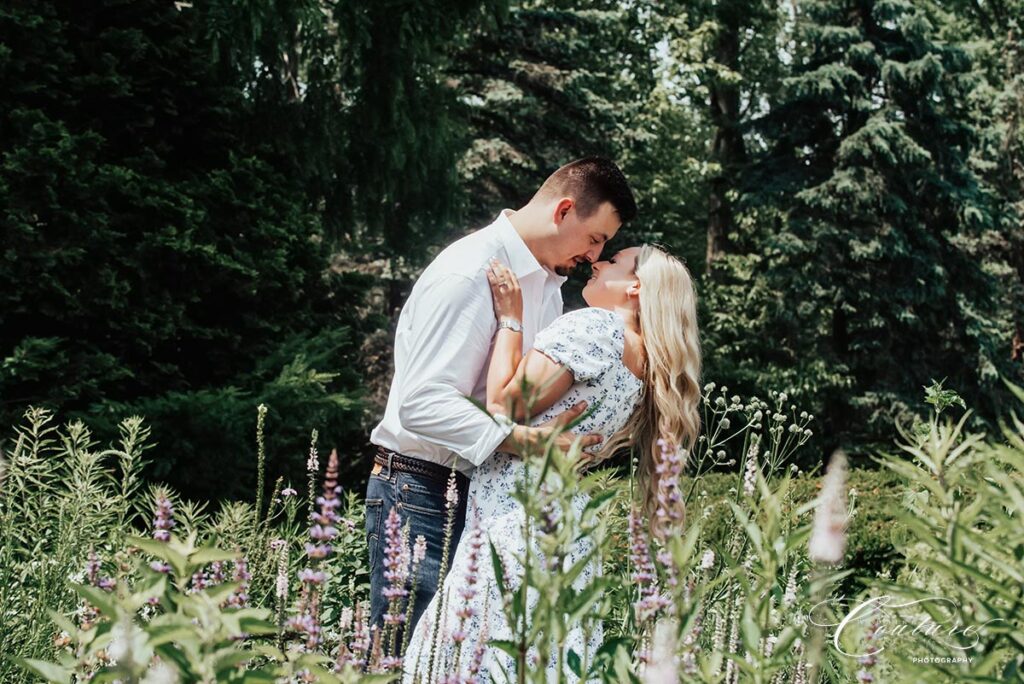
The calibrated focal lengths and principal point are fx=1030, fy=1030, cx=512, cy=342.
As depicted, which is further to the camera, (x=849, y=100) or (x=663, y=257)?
(x=849, y=100)

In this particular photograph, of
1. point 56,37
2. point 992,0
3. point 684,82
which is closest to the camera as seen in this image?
point 56,37

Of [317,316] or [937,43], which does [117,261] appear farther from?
[937,43]

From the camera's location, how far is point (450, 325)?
10.3 feet

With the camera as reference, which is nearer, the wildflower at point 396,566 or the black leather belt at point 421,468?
the wildflower at point 396,566

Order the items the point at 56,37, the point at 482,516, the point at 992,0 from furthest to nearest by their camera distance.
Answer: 1. the point at 992,0
2. the point at 56,37
3. the point at 482,516

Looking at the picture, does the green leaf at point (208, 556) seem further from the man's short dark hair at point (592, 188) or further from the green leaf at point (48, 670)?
the man's short dark hair at point (592, 188)

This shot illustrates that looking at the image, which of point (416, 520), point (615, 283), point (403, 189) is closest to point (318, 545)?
point (416, 520)

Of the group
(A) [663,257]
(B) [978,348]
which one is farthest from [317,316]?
(B) [978,348]

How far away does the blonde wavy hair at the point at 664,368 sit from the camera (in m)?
3.15

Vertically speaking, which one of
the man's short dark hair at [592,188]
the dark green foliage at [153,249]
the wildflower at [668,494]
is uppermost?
the dark green foliage at [153,249]

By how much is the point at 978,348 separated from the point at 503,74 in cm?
992

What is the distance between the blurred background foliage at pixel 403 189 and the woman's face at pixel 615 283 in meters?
1.10

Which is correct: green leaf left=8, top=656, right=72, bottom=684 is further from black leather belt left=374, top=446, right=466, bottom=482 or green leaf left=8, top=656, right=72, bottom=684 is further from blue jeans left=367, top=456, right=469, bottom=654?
black leather belt left=374, top=446, right=466, bottom=482

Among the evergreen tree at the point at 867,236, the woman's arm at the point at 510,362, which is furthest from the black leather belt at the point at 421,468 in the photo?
the evergreen tree at the point at 867,236
